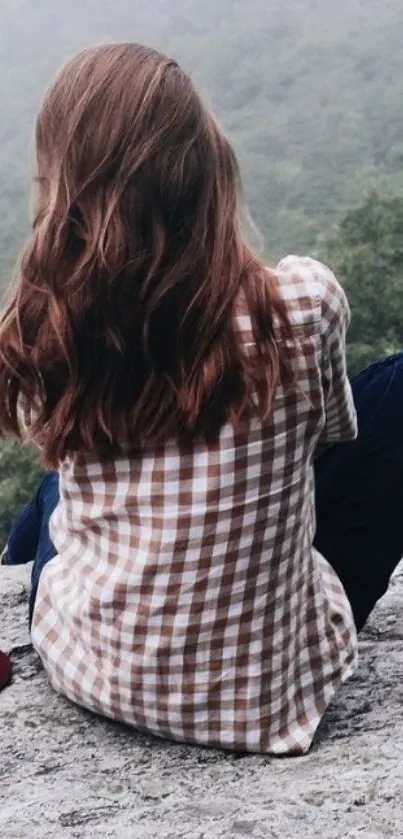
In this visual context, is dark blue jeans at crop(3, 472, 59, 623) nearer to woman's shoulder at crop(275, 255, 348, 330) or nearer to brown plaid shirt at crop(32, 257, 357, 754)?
brown plaid shirt at crop(32, 257, 357, 754)

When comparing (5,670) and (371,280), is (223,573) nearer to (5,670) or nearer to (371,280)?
(5,670)

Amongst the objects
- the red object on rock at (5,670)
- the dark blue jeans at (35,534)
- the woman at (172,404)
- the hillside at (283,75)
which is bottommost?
the hillside at (283,75)

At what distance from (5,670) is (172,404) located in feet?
1.86

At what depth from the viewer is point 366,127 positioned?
60.7ft

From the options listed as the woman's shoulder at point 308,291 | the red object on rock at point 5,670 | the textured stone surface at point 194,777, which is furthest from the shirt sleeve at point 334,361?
the red object on rock at point 5,670

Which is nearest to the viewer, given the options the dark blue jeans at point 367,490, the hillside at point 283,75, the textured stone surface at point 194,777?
the textured stone surface at point 194,777

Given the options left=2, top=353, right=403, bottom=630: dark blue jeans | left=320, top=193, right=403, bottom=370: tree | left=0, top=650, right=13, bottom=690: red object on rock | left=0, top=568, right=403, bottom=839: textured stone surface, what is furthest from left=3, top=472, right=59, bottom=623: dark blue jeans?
left=320, top=193, right=403, bottom=370: tree

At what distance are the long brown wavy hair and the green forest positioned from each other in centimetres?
519

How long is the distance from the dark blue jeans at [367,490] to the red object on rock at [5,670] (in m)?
0.47

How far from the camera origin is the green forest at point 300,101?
7.26m

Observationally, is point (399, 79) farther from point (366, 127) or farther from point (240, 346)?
point (240, 346)

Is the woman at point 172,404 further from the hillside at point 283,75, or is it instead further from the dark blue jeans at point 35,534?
the hillside at point 283,75

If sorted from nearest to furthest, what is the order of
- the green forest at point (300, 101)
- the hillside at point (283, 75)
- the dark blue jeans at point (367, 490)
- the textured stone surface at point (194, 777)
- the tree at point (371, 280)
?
1. the textured stone surface at point (194, 777)
2. the dark blue jeans at point (367, 490)
3. the tree at point (371, 280)
4. the green forest at point (300, 101)
5. the hillside at point (283, 75)

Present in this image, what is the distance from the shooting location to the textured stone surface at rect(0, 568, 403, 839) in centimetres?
106
